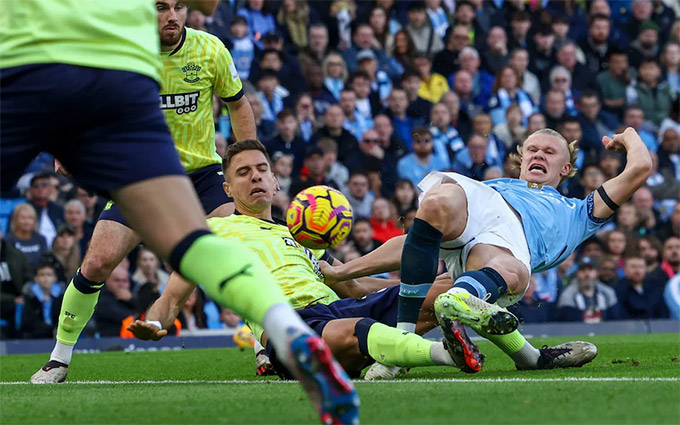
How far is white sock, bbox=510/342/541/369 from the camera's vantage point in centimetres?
655

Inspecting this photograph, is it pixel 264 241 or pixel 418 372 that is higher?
pixel 264 241

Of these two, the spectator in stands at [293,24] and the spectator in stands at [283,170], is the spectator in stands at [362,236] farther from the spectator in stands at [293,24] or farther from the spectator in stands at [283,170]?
the spectator in stands at [293,24]

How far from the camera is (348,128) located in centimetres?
1524

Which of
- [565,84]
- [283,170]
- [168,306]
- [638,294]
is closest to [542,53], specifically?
[565,84]

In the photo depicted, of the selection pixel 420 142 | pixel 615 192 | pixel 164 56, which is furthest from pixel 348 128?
pixel 615 192

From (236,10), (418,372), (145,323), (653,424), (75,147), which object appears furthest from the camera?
(236,10)

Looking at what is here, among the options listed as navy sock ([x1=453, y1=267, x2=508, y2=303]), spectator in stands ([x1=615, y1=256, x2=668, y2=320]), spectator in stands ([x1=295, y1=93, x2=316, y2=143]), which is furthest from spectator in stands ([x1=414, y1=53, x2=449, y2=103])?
navy sock ([x1=453, y1=267, x2=508, y2=303])

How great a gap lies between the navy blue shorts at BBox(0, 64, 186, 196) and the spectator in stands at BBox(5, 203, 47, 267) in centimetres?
869

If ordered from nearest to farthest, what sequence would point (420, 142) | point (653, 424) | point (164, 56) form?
1. point (653, 424)
2. point (164, 56)
3. point (420, 142)

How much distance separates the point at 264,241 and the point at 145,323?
1.18m

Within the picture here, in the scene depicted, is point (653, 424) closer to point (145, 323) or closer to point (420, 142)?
point (145, 323)

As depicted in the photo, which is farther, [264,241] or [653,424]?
[264,241]

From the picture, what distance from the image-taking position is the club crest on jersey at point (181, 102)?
7574mm

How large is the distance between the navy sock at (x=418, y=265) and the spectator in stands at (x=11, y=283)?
710 centimetres
